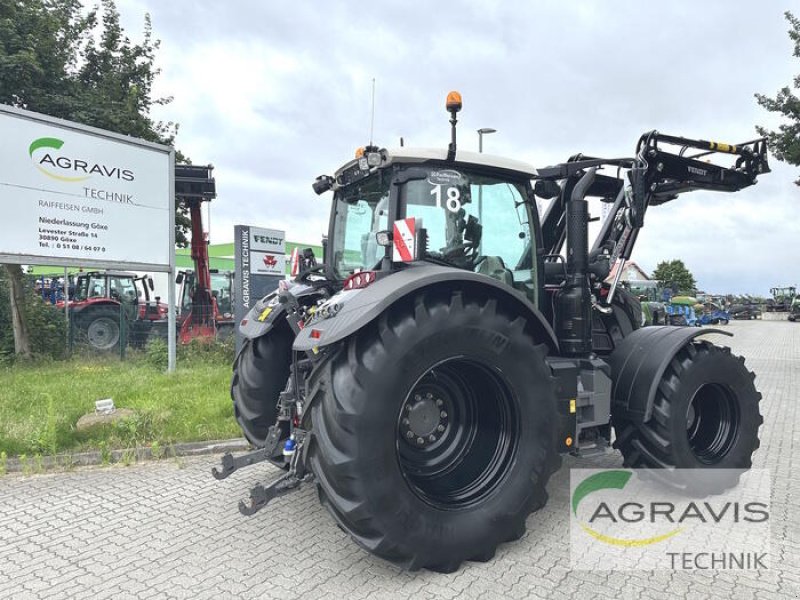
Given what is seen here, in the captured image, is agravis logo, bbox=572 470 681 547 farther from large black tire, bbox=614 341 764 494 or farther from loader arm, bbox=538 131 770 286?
loader arm, bbox=538 131 770 286

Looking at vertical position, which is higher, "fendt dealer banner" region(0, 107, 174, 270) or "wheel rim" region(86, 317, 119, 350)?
"fendt dealer banner" region(0, 107, 174, 270)

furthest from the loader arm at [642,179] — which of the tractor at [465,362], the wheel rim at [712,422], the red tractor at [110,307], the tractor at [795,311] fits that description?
the tractor at [795,311]

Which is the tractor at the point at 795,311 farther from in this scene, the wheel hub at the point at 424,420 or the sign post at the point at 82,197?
the wheel hub at the point at 424,420

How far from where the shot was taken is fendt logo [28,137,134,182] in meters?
8.52

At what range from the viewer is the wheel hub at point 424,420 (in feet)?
11.0

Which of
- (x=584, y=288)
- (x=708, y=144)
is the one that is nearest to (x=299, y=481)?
(x=584, y=288)

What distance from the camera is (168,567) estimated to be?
3100mm

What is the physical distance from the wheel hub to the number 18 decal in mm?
1204

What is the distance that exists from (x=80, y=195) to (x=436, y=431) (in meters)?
8.03

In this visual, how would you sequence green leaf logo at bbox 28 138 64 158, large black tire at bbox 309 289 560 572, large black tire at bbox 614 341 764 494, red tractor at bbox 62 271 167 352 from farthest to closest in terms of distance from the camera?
red tractor at bbox 62 271 167 352 → green leaf logo at bbox 28 138 64 158 → large black tire at bbox 614 341 764 494 → large black tire at bbox 309 289 560 572

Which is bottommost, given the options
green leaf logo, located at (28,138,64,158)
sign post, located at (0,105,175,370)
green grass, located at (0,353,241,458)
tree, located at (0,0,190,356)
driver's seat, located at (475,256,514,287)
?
green grass, located at (0,353,241,458)

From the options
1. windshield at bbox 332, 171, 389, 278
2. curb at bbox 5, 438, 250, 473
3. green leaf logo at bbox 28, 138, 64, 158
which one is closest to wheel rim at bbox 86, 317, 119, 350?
green leaf logo at bbox 28, 138, 64, 158

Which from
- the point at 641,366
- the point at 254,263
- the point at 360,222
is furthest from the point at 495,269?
the point at 254,263

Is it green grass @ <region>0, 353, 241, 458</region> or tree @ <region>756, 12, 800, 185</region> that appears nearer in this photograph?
green grass @ <region>0, 353, 241, 458</region>
